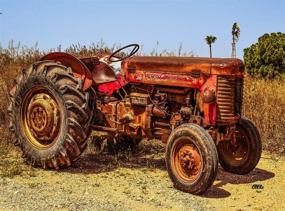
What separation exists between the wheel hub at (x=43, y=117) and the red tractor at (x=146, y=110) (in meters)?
0.01

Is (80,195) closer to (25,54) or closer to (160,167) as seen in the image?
(160,167)

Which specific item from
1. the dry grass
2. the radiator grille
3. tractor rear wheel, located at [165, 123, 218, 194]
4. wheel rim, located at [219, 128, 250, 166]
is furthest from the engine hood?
the dry grass

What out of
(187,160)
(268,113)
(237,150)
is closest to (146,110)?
(187,160)

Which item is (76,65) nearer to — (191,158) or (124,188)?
(124,188)

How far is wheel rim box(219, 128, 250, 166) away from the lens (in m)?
6.89

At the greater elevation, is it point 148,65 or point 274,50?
point 274,50

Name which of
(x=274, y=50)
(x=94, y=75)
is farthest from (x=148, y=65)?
(x=274, y=50)

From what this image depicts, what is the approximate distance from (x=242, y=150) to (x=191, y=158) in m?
1.40

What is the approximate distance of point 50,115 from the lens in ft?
22.3

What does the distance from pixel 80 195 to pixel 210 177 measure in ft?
4.89

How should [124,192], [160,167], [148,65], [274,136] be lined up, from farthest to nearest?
[274,136]
[160,167]
[148,65]
[124,192]

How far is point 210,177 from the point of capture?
221 inches

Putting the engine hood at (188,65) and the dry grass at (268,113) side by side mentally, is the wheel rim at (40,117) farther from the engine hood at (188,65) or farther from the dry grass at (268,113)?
the dry grass at (268,113)

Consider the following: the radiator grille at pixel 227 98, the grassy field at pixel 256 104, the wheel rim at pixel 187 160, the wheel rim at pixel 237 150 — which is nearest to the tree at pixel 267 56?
the grassy field at pixel 256 104
